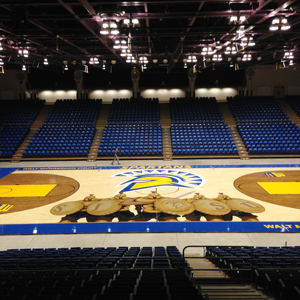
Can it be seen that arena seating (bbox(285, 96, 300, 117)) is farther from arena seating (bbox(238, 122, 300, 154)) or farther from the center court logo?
the center court logo

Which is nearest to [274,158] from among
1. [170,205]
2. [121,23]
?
[170,205]

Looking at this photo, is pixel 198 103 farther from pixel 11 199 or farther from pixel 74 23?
pixel 11 199

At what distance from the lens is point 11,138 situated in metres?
22.1

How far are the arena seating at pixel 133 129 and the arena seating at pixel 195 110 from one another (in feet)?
6.37

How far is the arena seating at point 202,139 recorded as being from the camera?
20328 mm

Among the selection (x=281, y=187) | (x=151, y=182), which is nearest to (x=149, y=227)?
(x=151, y=182)

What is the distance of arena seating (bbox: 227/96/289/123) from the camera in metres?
24.3

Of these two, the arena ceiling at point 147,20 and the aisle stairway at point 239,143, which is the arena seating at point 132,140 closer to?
the aisle stairway at point 239,143

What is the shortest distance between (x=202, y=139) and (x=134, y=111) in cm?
792

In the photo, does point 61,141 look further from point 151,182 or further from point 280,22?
point 280,22

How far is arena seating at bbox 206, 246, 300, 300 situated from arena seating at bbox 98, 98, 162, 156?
13877 millimetres

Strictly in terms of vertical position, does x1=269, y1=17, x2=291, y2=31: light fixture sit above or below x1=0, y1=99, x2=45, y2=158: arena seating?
above

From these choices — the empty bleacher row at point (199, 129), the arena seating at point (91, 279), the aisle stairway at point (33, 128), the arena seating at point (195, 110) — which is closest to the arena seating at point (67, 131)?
the aisle stairway at point (33, 128)

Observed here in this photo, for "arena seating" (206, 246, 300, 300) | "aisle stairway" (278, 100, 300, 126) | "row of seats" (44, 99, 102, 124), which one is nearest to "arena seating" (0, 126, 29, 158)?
"row of seats" (44, 99, 102, 124)
